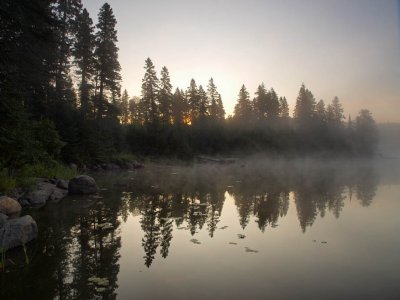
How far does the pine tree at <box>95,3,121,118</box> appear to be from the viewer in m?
37.8

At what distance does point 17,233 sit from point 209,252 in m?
5.49

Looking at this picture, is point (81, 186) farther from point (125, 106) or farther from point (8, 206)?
point (125, 106)

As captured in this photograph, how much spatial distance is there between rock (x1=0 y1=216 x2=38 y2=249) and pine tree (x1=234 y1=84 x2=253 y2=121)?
7002 cm

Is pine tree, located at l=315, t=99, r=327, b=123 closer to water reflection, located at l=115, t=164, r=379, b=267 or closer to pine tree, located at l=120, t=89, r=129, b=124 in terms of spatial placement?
pine tree, located at l=120, t=89, r=129, b=124

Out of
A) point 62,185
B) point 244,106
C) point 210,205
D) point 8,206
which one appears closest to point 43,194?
point 62,185

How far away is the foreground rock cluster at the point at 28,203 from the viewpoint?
27.5 ft

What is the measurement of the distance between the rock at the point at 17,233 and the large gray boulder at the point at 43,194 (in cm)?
540

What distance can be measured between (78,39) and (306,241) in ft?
122

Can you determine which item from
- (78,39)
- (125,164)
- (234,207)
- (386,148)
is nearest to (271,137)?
(125,164)

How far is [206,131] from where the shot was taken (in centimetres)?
5612

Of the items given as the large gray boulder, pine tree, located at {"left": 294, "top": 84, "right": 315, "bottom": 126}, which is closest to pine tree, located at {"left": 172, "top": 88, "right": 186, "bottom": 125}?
pine tree, located at {"left": 294, "top": 84, "right": 315, "bottom": 126}

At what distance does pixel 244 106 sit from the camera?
7844 cm

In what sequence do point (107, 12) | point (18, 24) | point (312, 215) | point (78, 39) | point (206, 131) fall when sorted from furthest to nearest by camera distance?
point (206, 131), point (107, 12), point (78, 39), point (18, 24), point (312, 215)

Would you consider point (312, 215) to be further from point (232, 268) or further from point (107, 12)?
point (107, 12)
